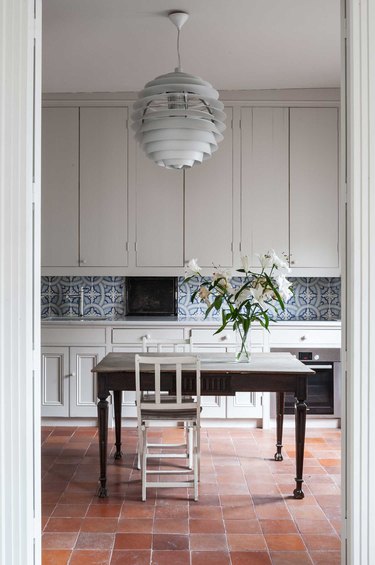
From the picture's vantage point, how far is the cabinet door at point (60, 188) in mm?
5539

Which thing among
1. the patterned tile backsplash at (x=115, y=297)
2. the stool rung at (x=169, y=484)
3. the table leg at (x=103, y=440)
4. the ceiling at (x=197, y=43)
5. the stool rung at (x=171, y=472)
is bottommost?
the stool rung at (x=171, y=472)

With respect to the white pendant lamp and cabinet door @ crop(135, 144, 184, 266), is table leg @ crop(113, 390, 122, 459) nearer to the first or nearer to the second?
cabinet door @ crop(135, 144, 184, 266)

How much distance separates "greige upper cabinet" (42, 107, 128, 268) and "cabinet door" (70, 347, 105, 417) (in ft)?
2.75

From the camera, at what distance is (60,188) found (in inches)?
219

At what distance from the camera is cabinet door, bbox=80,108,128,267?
5.54 meters

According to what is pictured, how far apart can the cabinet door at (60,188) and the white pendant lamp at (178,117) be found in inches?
86.2
